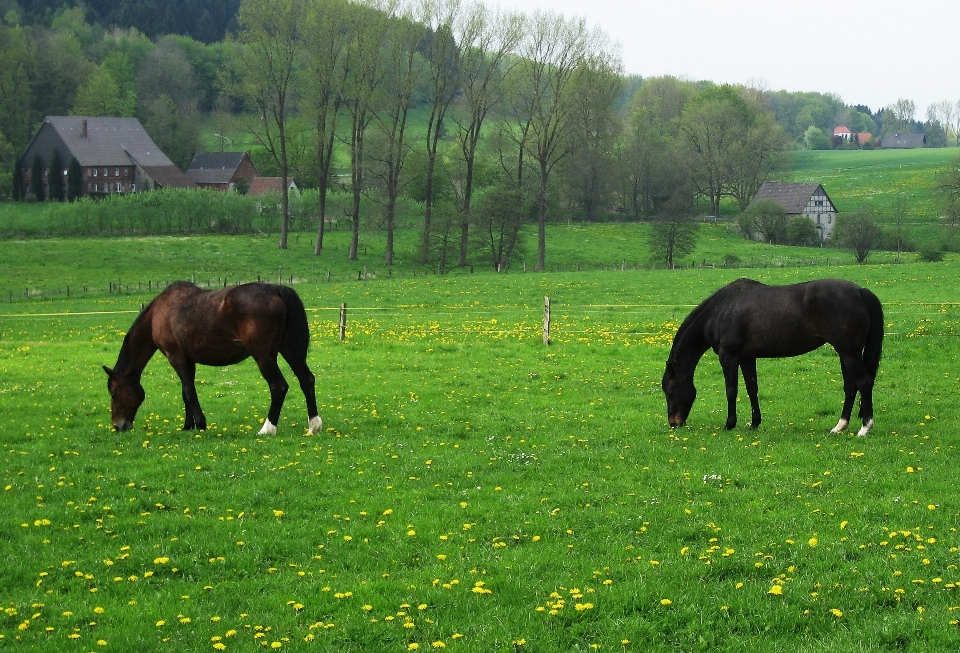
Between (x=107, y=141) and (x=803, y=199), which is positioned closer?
(x=107, y=141)

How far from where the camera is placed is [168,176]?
94000 millimetres

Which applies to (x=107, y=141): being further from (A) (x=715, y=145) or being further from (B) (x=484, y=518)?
(B) (x=484, y=518)

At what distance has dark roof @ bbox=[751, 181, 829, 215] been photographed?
328ft

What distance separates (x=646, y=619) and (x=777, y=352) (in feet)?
28.5

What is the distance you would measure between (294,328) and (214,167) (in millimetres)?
92786

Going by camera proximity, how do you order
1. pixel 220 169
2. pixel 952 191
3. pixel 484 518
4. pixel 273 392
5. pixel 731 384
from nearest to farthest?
pixel 484 518
pixel 731 384
pixel 273 392
pixel 952 191
pixel 220 169

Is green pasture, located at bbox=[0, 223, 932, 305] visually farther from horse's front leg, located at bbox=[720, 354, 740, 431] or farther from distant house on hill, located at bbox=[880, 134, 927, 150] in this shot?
distant house on hill, located at bbox=[880, 134, 927, 150]

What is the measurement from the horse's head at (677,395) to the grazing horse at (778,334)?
2 centimetres

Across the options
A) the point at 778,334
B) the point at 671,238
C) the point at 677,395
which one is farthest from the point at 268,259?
the point at 778,334

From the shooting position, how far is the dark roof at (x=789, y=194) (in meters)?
99.9

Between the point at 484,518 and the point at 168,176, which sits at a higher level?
the point at 168,176

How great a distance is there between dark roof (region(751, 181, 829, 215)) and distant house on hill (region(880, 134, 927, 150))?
3983 inches

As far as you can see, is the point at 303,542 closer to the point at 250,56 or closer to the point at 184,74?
the point at 250,56

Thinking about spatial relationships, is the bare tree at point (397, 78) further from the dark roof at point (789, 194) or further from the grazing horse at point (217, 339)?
the dark roof at point (789, 194)
